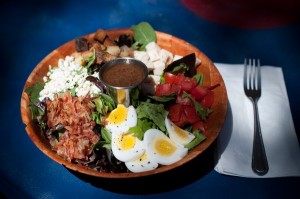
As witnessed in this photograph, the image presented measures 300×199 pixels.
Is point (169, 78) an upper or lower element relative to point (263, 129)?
upper

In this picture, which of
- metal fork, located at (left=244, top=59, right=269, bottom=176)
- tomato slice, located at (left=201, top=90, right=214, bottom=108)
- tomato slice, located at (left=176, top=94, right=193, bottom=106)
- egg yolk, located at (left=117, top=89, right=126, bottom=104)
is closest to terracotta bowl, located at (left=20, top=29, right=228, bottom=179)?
tomato slice, located at (left=201, top=90, right=214, bottom=108)

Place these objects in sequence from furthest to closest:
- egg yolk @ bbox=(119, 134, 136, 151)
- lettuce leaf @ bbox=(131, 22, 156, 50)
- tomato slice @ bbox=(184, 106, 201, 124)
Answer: lettuce leaf @ bbox=(131, 22, 156, 50), tomato slice @ bbox=(184, 106, 201, 124), egg yolk @ bbox=(119, 134, 136, 151)

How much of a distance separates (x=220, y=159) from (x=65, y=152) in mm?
818

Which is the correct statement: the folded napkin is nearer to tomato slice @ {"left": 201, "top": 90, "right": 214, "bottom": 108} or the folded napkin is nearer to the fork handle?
the fork handle

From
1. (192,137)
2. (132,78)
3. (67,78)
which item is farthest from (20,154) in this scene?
(192,137)

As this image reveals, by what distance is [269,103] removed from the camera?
7.06 ft

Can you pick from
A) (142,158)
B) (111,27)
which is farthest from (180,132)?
(111,27)

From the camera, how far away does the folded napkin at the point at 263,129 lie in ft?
5.97

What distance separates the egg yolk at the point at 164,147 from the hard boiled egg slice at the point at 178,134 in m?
0.04

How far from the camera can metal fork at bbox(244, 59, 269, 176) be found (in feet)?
5.87

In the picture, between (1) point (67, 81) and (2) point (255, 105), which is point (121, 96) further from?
(2) point (255, 105)

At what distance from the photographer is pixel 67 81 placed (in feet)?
6.82

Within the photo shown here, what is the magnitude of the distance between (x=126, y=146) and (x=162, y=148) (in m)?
0.19

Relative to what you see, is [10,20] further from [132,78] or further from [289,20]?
[289,20]
